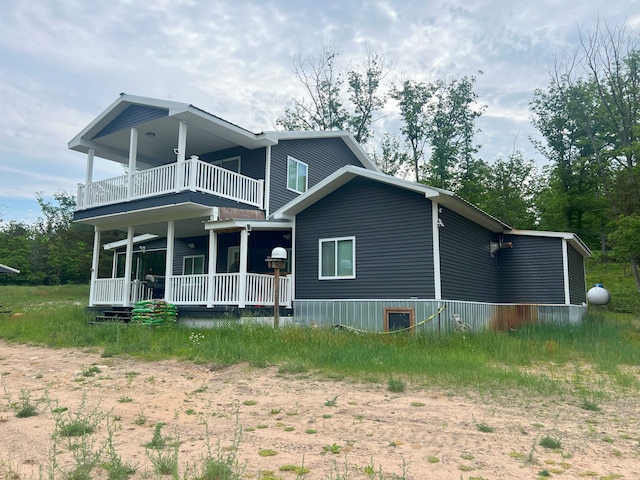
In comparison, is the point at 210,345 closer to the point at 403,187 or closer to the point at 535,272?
the point at 403,187

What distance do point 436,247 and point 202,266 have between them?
9.91 metres

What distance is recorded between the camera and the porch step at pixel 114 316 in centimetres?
1484

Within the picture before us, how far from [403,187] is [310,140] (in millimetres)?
6207

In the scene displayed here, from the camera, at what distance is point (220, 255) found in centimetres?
1808

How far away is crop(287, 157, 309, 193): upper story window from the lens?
56.1 ft

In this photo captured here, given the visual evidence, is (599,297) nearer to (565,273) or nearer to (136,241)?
(565,273)

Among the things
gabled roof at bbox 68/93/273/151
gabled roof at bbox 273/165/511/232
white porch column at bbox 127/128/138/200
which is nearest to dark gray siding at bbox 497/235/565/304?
gabled roof at bbox 273/165/511/232

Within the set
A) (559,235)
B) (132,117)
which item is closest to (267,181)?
(132,117)

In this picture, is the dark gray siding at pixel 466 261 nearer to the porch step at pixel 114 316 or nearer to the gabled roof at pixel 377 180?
the gabled roof at pixel 377 180

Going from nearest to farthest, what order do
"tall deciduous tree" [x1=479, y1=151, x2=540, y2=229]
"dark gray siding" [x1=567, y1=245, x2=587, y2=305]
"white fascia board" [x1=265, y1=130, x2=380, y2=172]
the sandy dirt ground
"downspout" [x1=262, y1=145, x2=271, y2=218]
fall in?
the sandy dirt ground, "downspout" [x1=262, y1=145, x2=271, y2=218], "white fascia board" [x1=265, y1=130, x2=380, y2=172], "dark gray siding" [x1=567, y1=245, x2=587, y2=305], "tall deciduous tree" [x1=479, y1=151, x2=540, y2=229]

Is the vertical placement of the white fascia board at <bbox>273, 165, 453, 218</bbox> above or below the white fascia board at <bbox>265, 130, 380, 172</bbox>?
below

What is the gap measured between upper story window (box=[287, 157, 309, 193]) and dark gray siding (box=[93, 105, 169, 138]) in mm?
4470

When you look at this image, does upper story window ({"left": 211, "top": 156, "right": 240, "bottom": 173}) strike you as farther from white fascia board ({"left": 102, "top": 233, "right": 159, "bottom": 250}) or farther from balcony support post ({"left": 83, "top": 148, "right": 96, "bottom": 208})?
white fascia board ({"left": 102, "top": 233, "right": 159, "bottom": 250})

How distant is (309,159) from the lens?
1814cm
